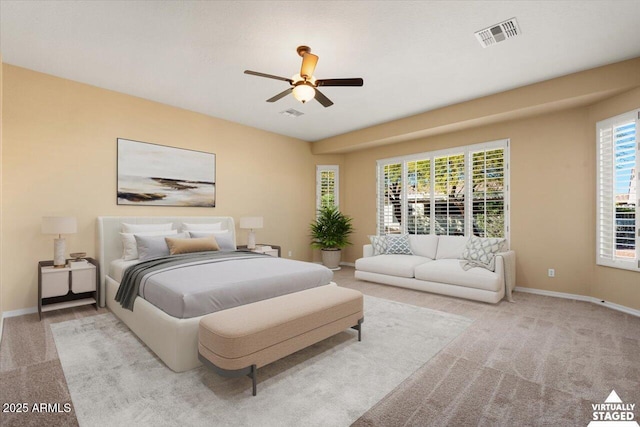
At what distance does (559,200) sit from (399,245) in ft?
8.54

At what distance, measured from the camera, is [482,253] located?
471 cm

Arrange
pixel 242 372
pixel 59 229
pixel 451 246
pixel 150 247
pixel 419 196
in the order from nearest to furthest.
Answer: pixel 242 372
pixel 59 229
pixel 150 247
pixel 451 246
pixel 419 196

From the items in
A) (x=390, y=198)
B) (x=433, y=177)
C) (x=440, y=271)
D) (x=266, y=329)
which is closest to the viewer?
(x=266, y=329)

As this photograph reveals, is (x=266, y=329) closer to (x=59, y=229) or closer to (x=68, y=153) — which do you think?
(x=59, y=229)

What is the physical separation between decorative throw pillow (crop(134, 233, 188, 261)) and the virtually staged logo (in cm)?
448

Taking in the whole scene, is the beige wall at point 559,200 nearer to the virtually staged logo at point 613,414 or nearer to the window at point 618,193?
the window at point 618,193

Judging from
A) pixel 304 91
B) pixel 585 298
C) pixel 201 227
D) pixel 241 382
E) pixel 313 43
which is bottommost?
pixel 241 382

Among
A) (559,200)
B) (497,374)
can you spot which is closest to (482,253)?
(559,200)

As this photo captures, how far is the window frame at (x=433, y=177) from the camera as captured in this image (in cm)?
510

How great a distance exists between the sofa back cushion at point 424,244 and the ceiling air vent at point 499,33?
3430 millimetres

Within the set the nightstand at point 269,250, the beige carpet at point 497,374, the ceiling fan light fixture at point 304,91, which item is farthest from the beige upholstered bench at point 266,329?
the nightstand at point 269,250

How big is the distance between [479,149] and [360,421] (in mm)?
5021

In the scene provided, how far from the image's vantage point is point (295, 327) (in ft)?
7.89

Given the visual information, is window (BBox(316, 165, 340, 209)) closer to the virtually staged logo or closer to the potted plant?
the potted plant
